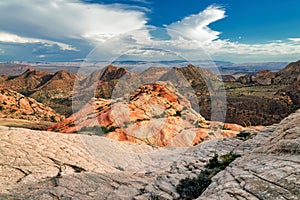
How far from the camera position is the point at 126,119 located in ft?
85.8

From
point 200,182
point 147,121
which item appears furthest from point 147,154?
point 200,182

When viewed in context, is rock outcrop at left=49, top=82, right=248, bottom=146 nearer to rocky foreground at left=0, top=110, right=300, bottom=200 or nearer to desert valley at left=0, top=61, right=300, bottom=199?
desert valley at left=0, top=61, right=300, bottom=199

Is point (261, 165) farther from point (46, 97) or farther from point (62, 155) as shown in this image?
point (46, 97)

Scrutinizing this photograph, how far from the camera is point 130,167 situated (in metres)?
17.9

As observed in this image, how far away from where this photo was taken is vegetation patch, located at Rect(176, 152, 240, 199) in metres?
10.6

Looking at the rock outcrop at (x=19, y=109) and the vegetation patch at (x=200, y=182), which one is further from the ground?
the vegetation patch at (x=200, y=182)

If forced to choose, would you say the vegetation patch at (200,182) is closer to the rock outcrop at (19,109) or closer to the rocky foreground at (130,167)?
the rocky foreground at (130,167)

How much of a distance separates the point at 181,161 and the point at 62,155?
839 centimetres

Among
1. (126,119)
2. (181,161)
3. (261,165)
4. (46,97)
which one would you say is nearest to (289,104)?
(126,119)

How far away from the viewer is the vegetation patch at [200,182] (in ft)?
34.7

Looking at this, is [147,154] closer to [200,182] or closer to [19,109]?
[200,182]

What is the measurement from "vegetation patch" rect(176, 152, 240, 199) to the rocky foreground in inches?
18.0

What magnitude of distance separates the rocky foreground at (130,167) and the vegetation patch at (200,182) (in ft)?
1.50

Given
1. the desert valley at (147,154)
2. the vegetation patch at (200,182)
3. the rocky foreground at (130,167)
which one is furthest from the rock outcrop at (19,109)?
the vegetation patch at (200,182)
